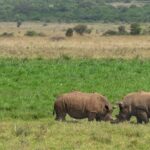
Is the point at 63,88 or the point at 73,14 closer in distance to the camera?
the point at 63,88

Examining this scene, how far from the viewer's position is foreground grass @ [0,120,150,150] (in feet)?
50.3

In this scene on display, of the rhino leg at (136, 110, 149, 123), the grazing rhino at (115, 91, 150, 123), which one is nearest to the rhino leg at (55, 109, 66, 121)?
the grazing rhino at (115, 91, 150, 123)

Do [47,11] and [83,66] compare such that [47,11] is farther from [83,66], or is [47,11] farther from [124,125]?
[124,125]

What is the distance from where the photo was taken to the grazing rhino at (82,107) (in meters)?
19.1

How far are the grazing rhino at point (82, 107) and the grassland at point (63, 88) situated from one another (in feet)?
1.14

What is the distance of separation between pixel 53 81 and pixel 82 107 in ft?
26.6

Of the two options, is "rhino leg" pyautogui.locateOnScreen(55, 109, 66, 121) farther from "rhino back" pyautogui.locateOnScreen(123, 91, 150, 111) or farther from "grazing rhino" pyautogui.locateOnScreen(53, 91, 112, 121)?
"rhino back" pyautogui.locateOnScreen(123, 91, 150, 111)

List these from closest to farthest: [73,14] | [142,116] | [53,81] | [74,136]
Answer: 1. [74,136]
2. [142,116]
3. [53,81]
4. [73,14]

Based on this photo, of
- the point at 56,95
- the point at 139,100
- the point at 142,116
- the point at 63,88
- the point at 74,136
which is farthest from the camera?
the point at 63,88

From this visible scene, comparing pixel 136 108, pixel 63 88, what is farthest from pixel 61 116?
pixel 63 88

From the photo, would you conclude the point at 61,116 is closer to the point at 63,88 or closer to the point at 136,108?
the point at 136,108

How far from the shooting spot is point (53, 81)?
27141 mm

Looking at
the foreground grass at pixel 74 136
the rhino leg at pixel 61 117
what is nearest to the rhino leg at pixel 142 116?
the foreground grass at pixel 74 136

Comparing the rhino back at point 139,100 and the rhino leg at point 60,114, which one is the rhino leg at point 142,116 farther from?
the rhino leg at point 60,114
